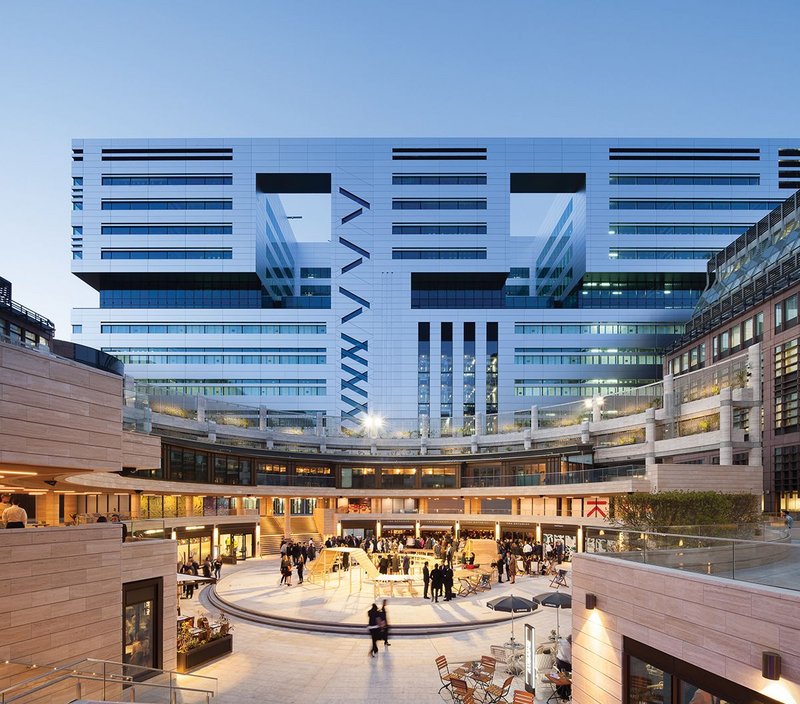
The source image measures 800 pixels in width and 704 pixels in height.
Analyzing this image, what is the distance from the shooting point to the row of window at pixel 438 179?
3031 inches

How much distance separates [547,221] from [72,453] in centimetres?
9357

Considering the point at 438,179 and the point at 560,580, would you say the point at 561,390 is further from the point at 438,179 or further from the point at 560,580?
the point at 560,580

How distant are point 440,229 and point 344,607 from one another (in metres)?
58.8

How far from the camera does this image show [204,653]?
17688mm

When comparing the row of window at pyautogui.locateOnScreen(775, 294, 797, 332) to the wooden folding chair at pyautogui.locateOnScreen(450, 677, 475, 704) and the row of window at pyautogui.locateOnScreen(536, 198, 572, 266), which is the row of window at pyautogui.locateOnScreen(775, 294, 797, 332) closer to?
the wooden folding chair at pyautogui.locateOnScreen(450, 677, 475, 704)

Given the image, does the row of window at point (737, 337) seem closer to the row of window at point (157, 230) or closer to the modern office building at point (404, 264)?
the modern office building at point (404, 264)

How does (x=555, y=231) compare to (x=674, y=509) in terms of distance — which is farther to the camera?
(x=555, y=231)

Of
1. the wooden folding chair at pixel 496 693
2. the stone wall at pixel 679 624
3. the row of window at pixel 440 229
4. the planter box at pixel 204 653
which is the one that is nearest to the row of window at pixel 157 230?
the row of window at pixel 440 229

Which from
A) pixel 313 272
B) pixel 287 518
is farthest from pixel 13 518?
pixel 313 272

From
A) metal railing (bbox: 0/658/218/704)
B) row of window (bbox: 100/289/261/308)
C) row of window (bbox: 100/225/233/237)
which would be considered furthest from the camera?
row of window (bbox: 100/289/261/308)

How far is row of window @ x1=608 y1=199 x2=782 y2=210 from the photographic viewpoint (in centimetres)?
7194

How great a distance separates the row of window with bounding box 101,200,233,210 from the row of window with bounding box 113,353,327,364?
1860 cm

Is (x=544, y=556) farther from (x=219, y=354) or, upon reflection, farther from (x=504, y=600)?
(x=219, y=354)

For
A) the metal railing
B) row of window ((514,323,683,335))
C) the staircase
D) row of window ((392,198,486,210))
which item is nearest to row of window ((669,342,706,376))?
row of window ((514,323,683,335))
